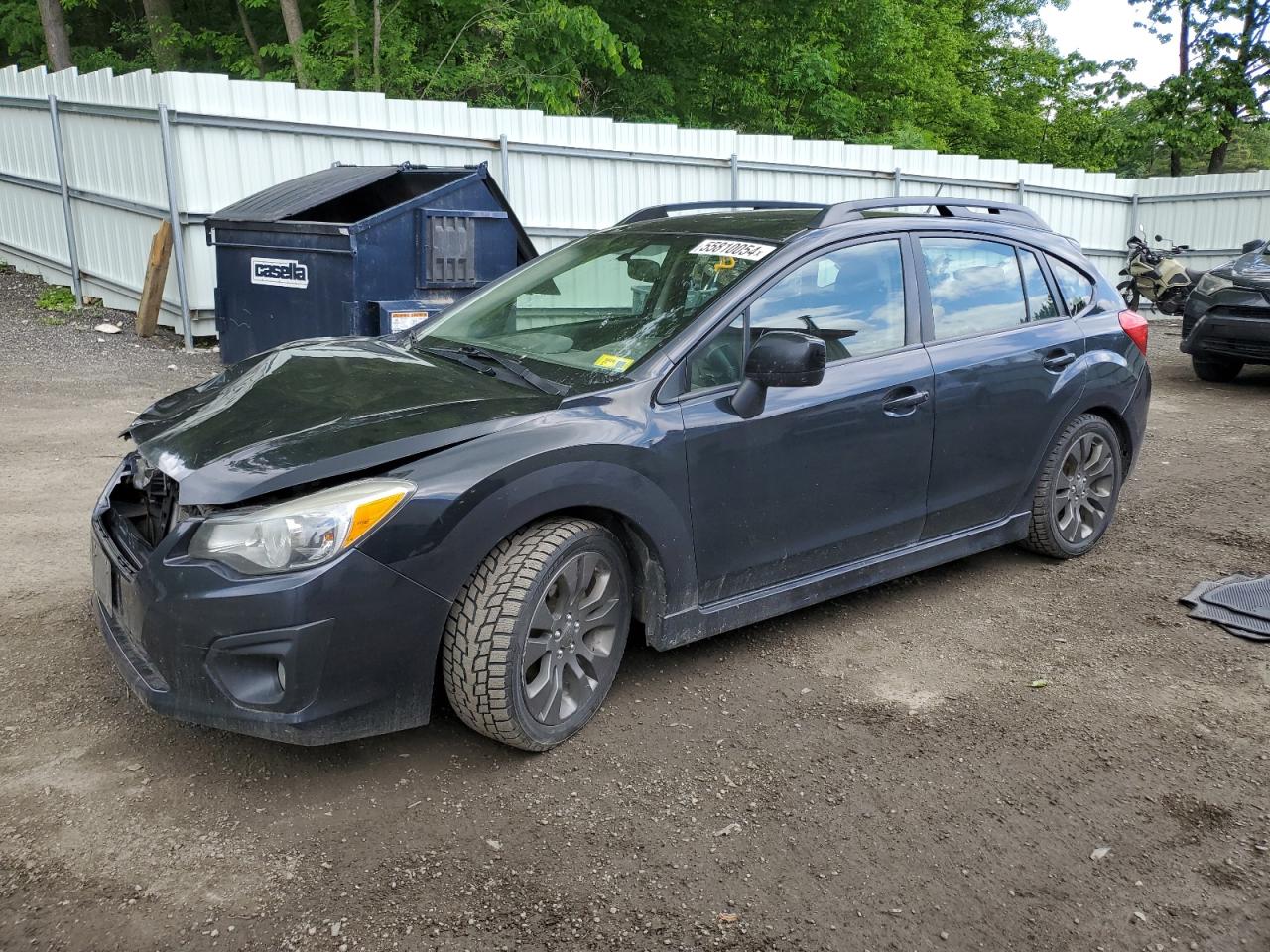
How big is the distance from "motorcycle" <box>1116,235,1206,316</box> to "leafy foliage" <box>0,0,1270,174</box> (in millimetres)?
7849

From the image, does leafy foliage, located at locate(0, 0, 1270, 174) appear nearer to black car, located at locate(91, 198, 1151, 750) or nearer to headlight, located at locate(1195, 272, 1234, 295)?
headlight, located at locate(1195, 272, 1234, 295)

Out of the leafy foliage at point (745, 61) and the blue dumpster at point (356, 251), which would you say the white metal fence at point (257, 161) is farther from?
the leafy foliage at point (745, 61)

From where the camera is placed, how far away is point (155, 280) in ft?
35.8

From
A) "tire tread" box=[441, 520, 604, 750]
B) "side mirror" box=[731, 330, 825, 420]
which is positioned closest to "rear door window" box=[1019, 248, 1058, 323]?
"side mirror" box=[731, 330, 825, 420]

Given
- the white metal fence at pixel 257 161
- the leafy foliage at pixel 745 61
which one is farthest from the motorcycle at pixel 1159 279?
the leafy foliage at pixel 745 61

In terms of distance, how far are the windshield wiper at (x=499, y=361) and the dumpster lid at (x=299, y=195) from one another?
3949mm

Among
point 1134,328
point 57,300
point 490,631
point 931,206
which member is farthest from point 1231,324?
point 57,300

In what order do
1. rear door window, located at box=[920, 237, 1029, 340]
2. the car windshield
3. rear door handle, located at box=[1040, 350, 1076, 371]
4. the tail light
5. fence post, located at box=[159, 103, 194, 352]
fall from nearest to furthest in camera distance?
the car windshield < rear door window, located at box=[920, 237, 1029, 340] < rear door handle, located at box=[1040, 350, 1076, 371] < the tail light < fence post, located at box=[159, 103, 194, 352]

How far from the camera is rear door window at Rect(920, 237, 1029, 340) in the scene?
4.55 m

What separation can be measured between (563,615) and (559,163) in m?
9.87

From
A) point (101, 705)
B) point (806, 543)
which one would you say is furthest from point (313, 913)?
point (806, 543)

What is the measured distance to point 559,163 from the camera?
1245cm

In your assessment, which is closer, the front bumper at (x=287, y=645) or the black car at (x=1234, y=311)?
the front bumper at (x=287, y=645)

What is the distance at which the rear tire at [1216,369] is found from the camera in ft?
36.2
